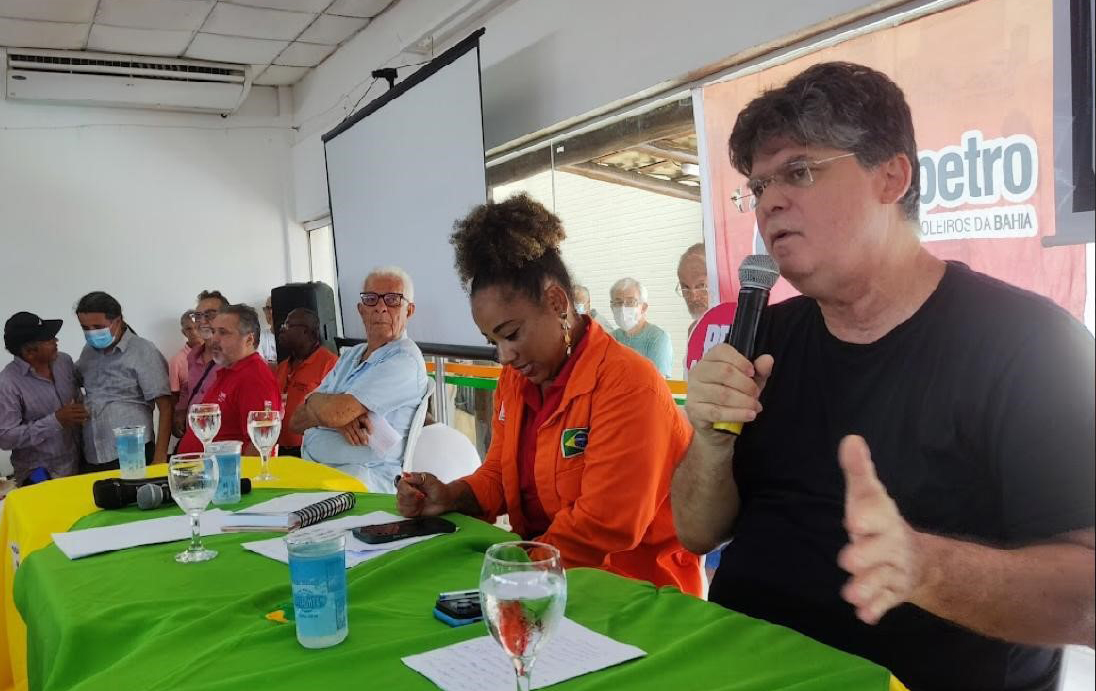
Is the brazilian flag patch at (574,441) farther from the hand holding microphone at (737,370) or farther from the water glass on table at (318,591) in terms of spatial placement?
the water glass on table at (318,591)

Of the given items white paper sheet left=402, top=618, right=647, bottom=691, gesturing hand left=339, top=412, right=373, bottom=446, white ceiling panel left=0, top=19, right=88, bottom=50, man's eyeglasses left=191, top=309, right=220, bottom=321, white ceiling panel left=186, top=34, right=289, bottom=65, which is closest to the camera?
white paper sheet left=402, top=618, right=647, bottom=691

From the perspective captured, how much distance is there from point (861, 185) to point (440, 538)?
95 cm

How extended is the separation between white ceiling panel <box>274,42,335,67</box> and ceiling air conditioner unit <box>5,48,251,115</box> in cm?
36

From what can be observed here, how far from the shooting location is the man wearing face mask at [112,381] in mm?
4504

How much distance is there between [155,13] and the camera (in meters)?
5.01

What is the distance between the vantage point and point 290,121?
7105 millimetres


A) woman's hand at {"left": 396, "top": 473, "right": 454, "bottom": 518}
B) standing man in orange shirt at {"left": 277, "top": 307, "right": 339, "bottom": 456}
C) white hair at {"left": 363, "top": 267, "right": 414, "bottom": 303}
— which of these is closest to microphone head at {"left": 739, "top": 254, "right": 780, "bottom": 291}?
woman's hand at {"left": 396, "top": 473, "right": 454, "bottom": 518}

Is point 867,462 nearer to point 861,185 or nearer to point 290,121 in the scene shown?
point 861,185

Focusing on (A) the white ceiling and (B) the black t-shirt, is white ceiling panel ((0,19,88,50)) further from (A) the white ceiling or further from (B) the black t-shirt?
(B) the black t-shirt

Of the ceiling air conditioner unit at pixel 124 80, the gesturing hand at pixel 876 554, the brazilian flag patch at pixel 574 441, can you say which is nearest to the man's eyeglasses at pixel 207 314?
the ceiling air conditioner unit at pixel 124 80

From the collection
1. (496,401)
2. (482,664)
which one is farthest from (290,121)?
(482,664)

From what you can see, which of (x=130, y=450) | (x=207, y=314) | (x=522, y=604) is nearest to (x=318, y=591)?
(x=522, y=604)

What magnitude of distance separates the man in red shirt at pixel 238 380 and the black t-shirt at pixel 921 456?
2467 mm

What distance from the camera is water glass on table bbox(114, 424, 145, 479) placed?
2.16m
